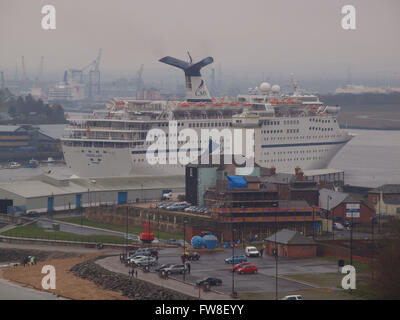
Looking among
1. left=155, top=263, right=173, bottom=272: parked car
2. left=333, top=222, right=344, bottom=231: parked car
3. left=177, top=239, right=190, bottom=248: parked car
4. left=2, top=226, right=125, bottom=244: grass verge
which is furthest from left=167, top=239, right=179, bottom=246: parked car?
left=333, top=222, right=344, bottom=231: parked car

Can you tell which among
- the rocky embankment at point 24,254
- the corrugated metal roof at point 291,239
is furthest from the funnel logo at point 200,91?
the corrugated metal roof at point 291,239

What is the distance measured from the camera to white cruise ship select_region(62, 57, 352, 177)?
49000 millimetres

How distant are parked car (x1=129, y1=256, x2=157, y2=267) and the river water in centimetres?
2271

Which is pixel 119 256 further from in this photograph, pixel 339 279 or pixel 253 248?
pixel 339 279

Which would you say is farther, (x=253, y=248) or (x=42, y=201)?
(x=42, y=201)

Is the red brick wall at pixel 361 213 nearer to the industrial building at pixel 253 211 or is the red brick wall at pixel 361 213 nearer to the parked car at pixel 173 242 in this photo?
the industrial building at pixel 253 211

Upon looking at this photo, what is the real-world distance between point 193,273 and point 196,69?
101 ft

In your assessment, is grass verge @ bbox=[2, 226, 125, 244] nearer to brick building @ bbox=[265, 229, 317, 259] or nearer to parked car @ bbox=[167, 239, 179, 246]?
parked car @ bbox=[167, 239, 179, 246]

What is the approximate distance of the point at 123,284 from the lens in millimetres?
26406

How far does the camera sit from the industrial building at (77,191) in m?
40.9

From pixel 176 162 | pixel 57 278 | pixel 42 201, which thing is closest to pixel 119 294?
pixel 57 278

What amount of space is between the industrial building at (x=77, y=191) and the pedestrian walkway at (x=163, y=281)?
1146 centimetres

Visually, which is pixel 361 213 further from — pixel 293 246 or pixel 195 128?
pixel 195 128
